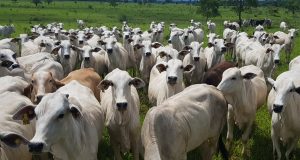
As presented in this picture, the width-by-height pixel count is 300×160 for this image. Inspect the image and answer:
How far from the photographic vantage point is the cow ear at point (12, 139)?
13.2ft

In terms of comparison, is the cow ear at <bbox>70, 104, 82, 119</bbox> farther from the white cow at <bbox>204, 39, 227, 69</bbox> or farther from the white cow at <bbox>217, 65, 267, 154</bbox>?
the white cow at <bbox>204, 39, 227, 69</bbox>

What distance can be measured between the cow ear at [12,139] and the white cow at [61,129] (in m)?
0.13

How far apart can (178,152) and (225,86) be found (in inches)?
96.0

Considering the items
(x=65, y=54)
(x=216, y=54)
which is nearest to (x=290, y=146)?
(x=216, y=54)

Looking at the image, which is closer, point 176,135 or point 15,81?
point 176,135

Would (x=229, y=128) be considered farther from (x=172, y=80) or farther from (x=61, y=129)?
(x=61, y=129)

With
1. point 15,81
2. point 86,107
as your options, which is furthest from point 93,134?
point 15,81

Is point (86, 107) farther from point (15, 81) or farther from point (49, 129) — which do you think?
point (49, 129)

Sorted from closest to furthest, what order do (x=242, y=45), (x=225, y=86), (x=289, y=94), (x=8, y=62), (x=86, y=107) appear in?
(x=86, y=107), (x=289, y=94), (x=225, y=86), (x=8, y=62), (x=242, y=45)

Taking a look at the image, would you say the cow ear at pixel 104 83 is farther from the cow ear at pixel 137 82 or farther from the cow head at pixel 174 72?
the cow head at pixel 174 72

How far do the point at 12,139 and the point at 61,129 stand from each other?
53 centimetres

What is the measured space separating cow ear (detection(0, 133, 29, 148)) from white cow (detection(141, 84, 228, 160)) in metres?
1.76

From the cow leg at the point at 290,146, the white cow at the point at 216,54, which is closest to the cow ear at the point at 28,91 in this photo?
the cow leg at the point at 290,146

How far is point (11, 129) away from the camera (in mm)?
5461
